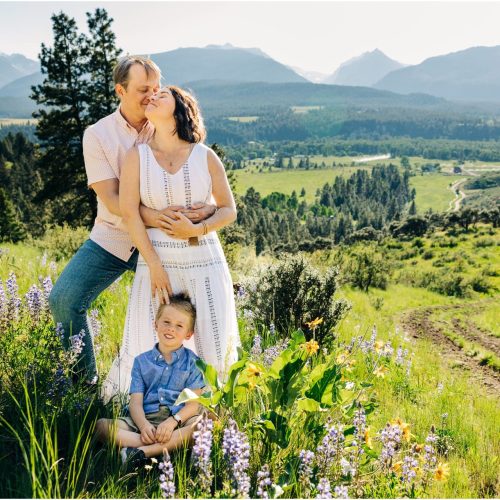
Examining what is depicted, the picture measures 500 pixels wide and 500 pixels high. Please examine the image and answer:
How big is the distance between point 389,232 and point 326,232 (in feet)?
135

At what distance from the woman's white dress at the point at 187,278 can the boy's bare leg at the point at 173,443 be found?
1.86 feet

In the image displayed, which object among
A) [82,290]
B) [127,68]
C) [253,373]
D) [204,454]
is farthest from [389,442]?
[127,68]

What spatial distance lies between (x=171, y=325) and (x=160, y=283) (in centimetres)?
28

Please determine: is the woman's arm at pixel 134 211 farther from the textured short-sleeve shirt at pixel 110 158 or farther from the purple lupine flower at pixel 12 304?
the purple lupine flower at pixel 12 304

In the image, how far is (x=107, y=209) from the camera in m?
3.57

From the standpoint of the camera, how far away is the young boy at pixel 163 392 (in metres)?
2.89

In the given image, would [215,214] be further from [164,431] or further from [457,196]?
[457,196]

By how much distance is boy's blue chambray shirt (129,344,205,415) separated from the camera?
3219 millimetres

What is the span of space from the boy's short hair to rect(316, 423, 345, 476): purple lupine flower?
45.8 inches

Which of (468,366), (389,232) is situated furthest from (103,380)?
(389,232)

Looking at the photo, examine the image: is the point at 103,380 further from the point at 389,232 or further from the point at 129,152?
the point at 389,232

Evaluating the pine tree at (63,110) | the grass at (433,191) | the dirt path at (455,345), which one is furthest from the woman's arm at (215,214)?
the grass at (433,191)

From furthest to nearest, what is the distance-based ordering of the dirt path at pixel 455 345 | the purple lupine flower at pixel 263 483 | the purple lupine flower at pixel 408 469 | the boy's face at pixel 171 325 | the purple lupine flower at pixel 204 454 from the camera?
the dirt path at pixel 455 345
the boy's face at pixel 171 325
the purple lupine flower at pixel 408 469
the purple lupine flower at pixel 204 454
the purple lupine flower at pixel 263 483

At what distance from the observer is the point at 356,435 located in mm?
2807
